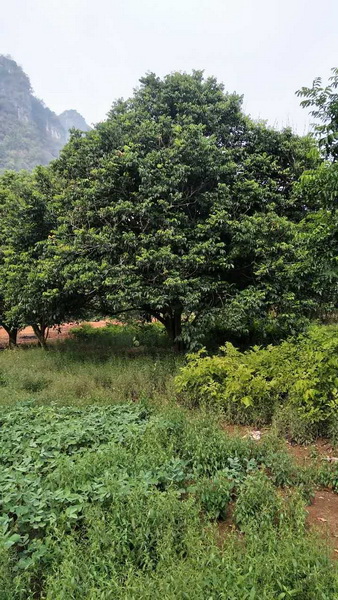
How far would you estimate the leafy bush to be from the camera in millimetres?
4448

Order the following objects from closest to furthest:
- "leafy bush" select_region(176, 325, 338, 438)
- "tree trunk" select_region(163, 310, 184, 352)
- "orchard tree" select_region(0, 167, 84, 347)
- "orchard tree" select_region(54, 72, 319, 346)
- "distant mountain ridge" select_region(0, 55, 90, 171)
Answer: "leafy bush" select_region(176, 325, 338, 438)
"orchard tree" select_region(54, 72, 319, 346)
"orchard tree" select_region(0, 167, 84, 347)
"tree trunk" select_region(163, 310, 184, 352)
"distant mountain ridge" select_region(0, 55, 90, 171)

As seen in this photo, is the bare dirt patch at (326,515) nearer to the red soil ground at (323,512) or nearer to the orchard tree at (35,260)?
the red soil ground at (323,512)

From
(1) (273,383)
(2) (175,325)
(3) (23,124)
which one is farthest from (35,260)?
(3) (23,124)

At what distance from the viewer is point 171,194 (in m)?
6.76

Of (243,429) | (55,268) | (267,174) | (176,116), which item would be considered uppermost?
(176,116)

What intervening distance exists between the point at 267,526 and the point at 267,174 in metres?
7.24

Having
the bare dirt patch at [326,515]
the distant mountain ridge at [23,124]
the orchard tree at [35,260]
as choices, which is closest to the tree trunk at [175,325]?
the orchard tree at [35,260]

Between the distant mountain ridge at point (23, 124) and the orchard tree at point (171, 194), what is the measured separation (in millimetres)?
62101

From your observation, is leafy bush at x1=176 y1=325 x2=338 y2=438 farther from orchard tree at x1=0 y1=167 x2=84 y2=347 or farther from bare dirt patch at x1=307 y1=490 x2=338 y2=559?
orchard tree at x1=0 y1=167 x2=84 y2=347

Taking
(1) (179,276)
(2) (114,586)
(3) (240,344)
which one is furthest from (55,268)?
(2) (114,586)

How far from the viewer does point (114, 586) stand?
1.99 meters

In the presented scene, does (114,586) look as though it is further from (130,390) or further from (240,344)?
(240,344)

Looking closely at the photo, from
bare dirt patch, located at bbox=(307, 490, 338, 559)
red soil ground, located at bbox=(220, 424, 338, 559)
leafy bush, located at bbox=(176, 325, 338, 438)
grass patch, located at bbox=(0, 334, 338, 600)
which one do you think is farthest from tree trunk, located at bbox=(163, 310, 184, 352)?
bare dirt patch, located at bbox=(307, 490, 338, 559)

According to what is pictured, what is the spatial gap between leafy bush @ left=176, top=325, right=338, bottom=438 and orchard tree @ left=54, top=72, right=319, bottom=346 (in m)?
1.63
